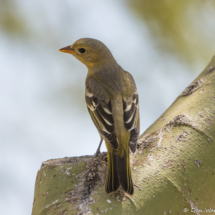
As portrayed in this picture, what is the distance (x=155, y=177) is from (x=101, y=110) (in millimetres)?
1280

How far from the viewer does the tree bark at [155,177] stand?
216 centimetres

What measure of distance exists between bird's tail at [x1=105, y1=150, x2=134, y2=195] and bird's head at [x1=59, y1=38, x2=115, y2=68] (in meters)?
2.19

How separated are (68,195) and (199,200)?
3.38ft

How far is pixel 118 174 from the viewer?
246cm

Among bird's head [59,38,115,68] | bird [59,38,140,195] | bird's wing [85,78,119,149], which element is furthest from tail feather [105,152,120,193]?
bird's head [59,38,115,68]

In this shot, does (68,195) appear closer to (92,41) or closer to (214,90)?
(214,90)

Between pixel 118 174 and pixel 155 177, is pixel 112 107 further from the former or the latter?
pixel 155 177

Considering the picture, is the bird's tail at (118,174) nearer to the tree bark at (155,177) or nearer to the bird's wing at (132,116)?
the tree bark at (155,177)

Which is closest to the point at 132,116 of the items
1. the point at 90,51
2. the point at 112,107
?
the point at 112,107

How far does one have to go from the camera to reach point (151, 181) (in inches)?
91.6

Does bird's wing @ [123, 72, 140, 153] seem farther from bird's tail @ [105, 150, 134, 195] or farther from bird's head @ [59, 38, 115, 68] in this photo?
bird's head @ [59, 38, 115, 68]

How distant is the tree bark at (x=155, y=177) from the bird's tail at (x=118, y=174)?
0.05 m

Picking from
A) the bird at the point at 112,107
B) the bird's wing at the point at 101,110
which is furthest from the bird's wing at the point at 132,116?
the bird's wing at the point at 101,110

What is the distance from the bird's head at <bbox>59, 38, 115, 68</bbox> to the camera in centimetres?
460
